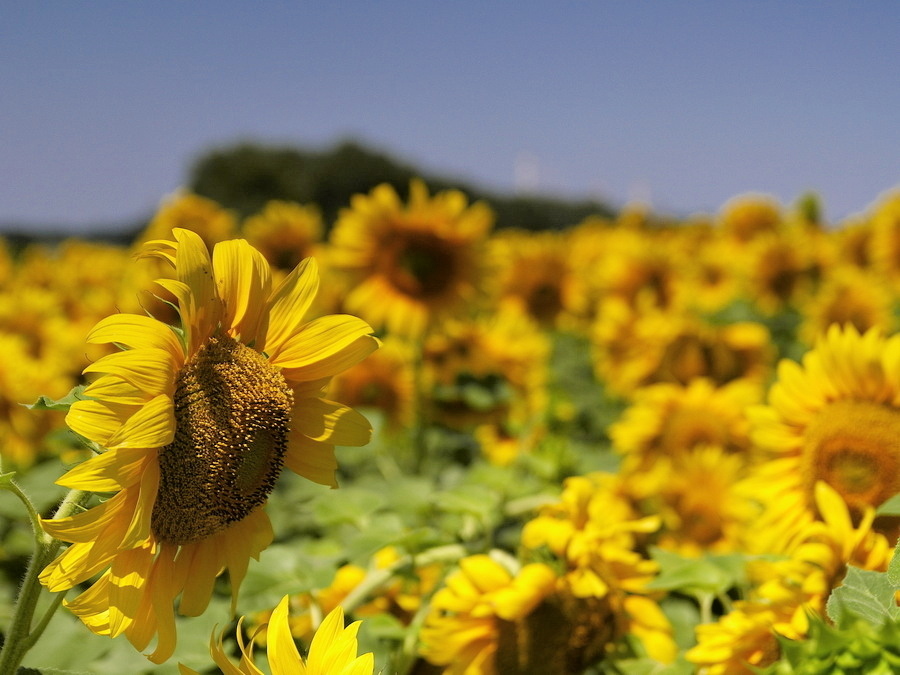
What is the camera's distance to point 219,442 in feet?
3.46

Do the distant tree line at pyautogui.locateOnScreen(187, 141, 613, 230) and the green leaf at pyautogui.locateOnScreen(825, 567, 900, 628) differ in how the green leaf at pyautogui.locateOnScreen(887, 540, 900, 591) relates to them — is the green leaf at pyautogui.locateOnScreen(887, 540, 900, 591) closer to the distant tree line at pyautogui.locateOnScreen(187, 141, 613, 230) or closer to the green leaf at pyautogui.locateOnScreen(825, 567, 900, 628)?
the green leaf at pyautogui.locateOnScreen(825, 567, 900, 628)

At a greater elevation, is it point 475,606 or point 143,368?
point 143,368

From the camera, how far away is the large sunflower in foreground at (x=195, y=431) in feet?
3.10

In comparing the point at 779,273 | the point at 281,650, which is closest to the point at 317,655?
the point at 281,650

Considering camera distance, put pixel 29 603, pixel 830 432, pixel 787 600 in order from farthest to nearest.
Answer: pixel 830 432 → pixel 787 600 → pixel 29 603

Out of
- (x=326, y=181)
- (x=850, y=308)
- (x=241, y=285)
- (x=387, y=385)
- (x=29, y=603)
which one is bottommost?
(x=326, y=181)

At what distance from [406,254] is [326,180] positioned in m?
15.5

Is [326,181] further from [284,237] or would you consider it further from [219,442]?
[219,442]

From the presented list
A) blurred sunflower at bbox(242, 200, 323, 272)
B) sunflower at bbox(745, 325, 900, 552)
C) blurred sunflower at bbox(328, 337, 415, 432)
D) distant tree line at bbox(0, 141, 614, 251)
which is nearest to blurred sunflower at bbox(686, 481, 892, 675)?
sunflower at bbox(745, 325, 900, 552)

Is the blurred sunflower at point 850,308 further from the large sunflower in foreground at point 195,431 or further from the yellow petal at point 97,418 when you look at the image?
the yellow petal at point 97,418

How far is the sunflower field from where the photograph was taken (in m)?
0.97

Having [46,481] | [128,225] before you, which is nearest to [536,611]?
[46,481]

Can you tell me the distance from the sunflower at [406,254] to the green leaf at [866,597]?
7.61 feet

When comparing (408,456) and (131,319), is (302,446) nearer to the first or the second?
(131,319)
